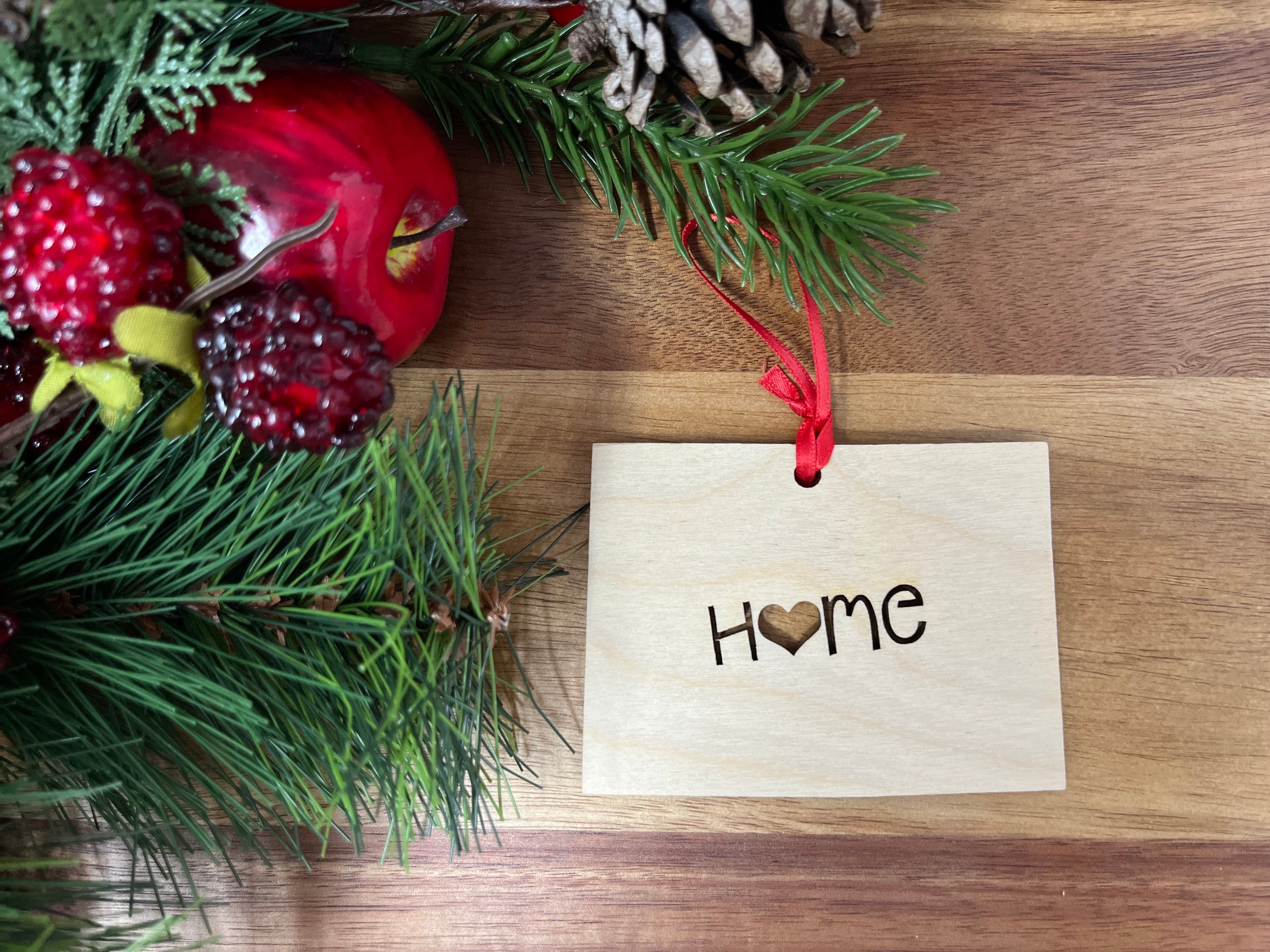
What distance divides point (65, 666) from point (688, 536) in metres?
0.29

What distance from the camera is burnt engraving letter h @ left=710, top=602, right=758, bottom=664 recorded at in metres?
0.48

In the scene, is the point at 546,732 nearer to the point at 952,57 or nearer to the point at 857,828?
the point at 857,828

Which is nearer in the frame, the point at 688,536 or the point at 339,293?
the point at 339,293

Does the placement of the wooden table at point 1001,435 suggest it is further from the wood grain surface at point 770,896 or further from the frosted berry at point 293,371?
the frosted berry at point 293,371

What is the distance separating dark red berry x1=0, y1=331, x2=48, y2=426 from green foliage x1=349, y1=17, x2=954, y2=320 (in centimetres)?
21

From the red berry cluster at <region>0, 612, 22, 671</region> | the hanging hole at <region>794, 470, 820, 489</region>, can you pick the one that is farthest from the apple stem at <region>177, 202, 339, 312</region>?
the hanging hole at <region>794, 470, 820, 489</region>

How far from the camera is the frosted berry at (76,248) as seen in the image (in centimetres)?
31

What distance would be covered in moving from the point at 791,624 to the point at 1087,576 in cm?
17

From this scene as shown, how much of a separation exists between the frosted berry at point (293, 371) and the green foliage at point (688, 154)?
0.57ft

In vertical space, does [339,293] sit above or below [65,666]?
above

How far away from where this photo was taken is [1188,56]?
486mm

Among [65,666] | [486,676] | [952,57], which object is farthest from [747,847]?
[952,57]

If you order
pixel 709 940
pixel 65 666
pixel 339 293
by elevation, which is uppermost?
pixel 339 293

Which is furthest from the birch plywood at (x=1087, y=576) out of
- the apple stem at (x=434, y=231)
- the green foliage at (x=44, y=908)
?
the green foliage at (x=44, y=908)
